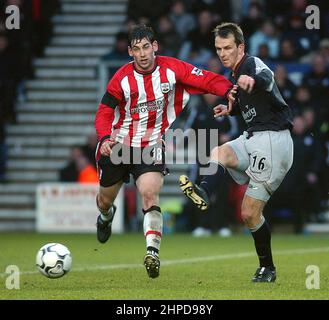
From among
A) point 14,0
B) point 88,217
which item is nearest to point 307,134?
point 88,217

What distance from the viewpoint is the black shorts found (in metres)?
9.58

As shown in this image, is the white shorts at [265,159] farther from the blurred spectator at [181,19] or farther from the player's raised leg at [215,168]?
the blurred spectator at [181,19]

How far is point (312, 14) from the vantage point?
1761cm

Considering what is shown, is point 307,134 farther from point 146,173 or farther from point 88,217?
point 146,173

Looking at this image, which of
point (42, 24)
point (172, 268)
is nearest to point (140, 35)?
point (172, 268)

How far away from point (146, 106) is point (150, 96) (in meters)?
0.11

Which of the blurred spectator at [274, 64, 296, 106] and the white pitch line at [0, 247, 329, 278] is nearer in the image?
the white pitch line at [0, 247, 329, 278]

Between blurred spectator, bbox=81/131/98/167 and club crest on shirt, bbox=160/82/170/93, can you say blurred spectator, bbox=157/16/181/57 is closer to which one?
blurred spectator, bbox=81/131/98/167

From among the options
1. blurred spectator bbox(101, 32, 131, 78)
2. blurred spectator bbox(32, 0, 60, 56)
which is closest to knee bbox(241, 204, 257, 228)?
blurred spectator bbox(101, 32, 131, 78)

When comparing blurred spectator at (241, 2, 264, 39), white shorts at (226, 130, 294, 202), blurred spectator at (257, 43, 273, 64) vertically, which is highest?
blurred spectator at (241, 2, 264, 39)

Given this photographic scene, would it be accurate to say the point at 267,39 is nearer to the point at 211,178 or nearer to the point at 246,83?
the point at 211,178

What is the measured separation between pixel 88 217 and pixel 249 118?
326 inches

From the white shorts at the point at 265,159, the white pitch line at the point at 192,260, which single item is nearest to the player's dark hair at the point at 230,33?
the white shorts at the point at 265,159

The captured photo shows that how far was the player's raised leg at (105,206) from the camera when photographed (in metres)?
10.3
